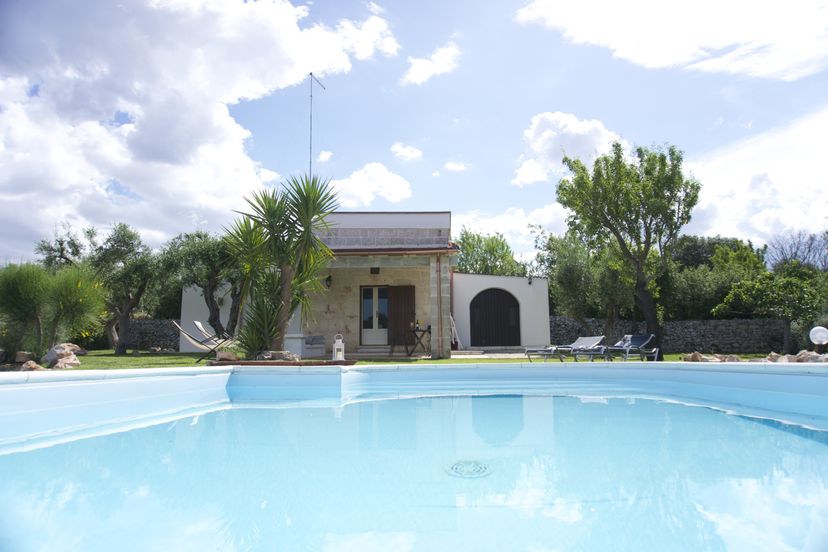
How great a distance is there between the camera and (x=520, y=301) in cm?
1855

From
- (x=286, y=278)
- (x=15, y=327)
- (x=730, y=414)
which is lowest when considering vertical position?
(x=730, y=414)

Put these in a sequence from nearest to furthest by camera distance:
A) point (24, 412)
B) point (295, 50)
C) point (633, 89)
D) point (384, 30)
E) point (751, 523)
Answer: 1. point (751, 523)
2. point (24, 412)
3. point (295, 50)
4. point (384, 30)
5. point (633, 89)

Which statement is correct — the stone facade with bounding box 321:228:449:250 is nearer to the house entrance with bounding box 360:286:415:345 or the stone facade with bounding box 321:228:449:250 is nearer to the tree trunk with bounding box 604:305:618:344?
the house entrance with bounding box 360:286:415:345

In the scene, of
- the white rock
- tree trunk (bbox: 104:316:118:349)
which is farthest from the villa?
tree trunk (bbox: 104:316:118:349)

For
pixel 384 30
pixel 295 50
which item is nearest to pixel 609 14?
pixel 384 30

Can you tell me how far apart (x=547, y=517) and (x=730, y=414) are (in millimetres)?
4534

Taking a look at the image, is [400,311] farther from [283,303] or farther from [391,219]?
[283,303]

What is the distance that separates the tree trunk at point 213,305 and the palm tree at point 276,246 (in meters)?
8.55

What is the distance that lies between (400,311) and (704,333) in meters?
12.4

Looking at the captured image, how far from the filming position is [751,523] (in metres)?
2.36

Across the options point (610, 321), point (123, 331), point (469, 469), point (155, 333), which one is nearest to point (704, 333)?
point (610, 321)

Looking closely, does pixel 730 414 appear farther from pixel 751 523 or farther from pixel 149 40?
pixel 149 40

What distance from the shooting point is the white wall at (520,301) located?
721 inches

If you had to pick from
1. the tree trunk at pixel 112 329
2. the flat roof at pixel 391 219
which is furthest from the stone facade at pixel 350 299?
the tree trunk at pixel 112 329
